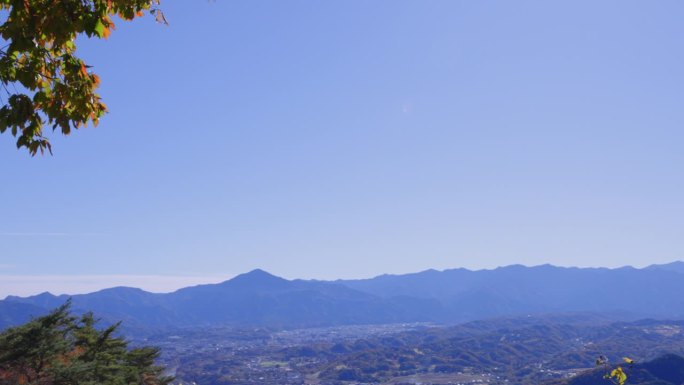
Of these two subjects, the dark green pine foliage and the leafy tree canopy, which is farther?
the dark green pine foliage

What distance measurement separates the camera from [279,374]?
17362cm

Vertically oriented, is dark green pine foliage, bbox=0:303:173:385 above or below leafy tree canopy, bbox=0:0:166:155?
below

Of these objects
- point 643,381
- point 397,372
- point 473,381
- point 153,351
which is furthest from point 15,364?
point 397,372

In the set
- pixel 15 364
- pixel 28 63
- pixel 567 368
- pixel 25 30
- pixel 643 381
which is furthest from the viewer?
pixel 567 368

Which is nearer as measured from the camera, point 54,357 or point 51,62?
point 51,62

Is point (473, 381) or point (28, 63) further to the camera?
point (473, 381)

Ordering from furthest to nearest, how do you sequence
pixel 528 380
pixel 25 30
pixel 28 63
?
1. pixel 528 380
2. pixel 28 63
3. pixel 25 30

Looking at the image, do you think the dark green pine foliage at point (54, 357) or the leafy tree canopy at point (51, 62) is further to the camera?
the dark green pine foliage at point (54, 357)

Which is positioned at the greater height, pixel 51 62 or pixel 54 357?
pixel 51 62

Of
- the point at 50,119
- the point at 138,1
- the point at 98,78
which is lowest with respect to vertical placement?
the point at 50,119

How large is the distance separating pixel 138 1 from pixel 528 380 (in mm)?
163932

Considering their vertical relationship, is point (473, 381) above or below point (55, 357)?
below

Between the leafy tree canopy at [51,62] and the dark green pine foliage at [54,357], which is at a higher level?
the leafy tree canopy at [51,62]

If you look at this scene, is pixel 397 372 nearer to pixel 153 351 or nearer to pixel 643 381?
pixel 643 381
